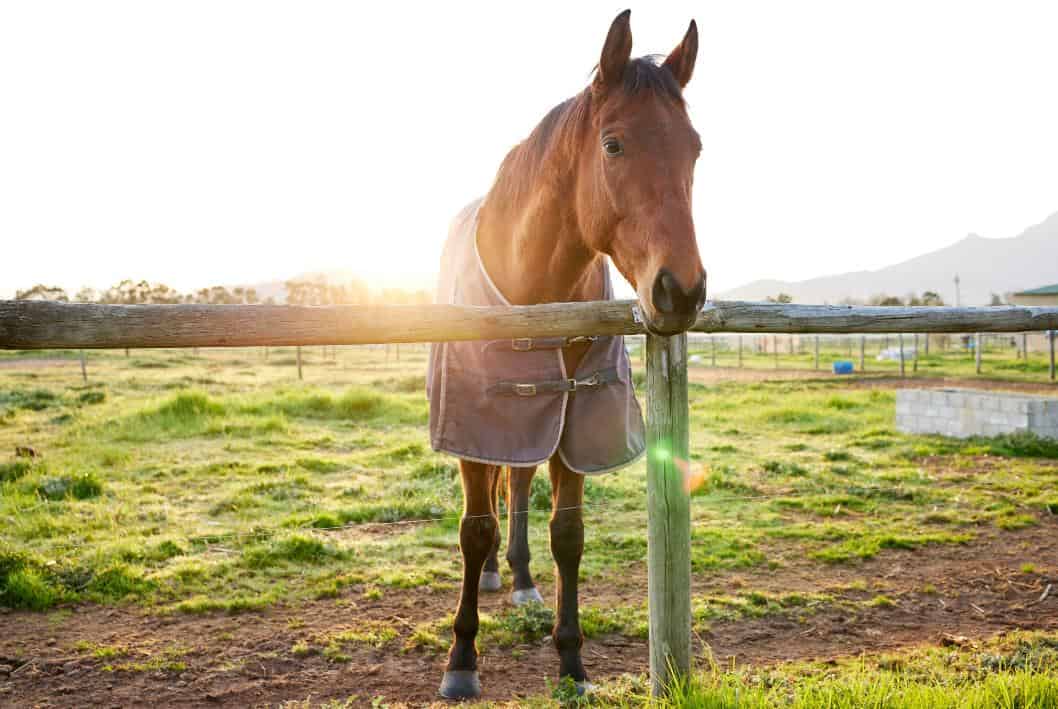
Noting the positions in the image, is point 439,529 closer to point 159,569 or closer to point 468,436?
point 159,569

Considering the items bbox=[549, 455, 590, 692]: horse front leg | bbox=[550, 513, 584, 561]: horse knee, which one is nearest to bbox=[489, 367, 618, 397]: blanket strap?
bbox=[549, 455, 590, 692]: horse front leg

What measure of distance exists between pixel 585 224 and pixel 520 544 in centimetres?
245

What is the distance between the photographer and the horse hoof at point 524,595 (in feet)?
13.6

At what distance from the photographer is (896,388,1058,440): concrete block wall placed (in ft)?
27.8

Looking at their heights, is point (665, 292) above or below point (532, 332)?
above

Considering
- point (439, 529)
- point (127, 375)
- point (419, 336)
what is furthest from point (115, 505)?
point (127, 375)

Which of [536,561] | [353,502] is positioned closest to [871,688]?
[536,561]

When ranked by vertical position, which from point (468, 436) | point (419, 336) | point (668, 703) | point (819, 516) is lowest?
point (819, 516)

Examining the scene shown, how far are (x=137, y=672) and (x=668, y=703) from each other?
255 centimetres

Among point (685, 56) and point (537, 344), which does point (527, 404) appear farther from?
point (685, 56)

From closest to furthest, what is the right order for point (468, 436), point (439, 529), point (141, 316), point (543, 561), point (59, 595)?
point (141, 316) < point (468, 436) < point (59, 595) < point (543, 561) < point (439, 529)

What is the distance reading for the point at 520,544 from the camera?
432cm

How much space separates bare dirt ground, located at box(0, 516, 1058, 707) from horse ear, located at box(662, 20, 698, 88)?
2699 mm

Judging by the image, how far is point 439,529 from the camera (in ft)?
18.2
